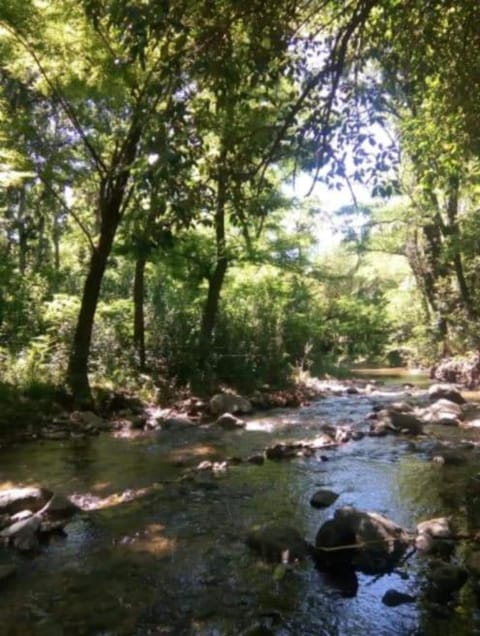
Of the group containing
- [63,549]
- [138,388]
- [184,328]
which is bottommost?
[63,549]

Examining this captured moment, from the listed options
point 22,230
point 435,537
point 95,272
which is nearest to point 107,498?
point 435,537

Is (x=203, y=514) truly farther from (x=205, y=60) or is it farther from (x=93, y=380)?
(x=93, y=380)

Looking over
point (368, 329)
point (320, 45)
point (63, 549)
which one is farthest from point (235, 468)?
point (368, 329)

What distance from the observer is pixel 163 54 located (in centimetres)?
401

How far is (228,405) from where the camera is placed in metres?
13.1

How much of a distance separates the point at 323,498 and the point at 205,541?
63.7 inches

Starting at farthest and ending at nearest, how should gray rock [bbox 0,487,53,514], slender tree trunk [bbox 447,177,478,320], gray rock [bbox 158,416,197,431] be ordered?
slender tree trunk [bbox 447,177,478,320], gray rock [bbox 158,416,197,431], gray rock [bbox 0,487,53,514]

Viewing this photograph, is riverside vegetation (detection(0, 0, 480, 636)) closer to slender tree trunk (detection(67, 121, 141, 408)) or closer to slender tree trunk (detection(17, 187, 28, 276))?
slender tree trunk (detection(67, 121, 141, 408))

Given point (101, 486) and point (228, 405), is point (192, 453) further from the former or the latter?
point (228, 405)

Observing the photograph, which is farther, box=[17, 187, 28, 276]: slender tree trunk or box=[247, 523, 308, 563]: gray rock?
box=[17, 187, 28, 276]: slender tree trunk

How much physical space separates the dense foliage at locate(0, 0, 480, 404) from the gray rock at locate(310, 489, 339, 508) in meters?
3.08

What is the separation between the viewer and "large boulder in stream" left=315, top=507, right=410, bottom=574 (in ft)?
16.1

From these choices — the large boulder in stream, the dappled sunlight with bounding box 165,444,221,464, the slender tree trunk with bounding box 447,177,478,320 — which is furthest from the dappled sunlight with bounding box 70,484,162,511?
the slender tree trunk with bounding box 447,177,478,320

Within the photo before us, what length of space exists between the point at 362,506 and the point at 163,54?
4822mm
